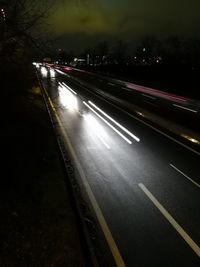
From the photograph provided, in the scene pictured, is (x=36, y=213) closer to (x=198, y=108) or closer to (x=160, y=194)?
(x=160, y=194)

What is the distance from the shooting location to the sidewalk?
23.6 feet

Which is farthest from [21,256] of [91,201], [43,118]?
[43,118]

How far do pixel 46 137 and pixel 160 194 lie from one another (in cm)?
906

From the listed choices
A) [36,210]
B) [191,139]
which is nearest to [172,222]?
[36,210]

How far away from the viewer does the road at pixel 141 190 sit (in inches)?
301

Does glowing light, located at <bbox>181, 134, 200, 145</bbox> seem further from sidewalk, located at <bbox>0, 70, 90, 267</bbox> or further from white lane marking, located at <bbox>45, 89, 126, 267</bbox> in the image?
sidewalk, located at <bbox>0, 70, 90, 267</bbox>

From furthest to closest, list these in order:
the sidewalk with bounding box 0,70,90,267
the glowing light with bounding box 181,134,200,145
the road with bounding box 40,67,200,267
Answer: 1. the glowing light with bounding box 181,134,200,145
2. the road with bounding box 40,67,200,267
3. the sidewalk with bounding box 0,70,90,267

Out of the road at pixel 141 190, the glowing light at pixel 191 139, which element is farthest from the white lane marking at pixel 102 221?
the glowing light at pixel 191 139

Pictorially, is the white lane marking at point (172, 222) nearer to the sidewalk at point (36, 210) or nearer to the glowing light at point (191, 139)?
the sidewalk at point (36, 210)

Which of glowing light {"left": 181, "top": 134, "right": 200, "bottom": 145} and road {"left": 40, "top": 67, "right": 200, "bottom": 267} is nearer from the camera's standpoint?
road {"left": 40, "top": 67, "right": 200, "bottom": 267}

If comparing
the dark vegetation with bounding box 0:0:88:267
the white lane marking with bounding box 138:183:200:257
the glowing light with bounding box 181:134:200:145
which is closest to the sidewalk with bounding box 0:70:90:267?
the dark vegetation with bounding box 0:0:88:267

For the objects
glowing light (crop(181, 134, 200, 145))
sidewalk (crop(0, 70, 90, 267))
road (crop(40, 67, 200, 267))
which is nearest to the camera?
sidewalk (crop(0, 70, 90, 267))

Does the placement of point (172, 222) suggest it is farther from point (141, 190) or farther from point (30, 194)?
point (30, 194)

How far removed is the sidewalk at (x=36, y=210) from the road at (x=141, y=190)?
0.88m
